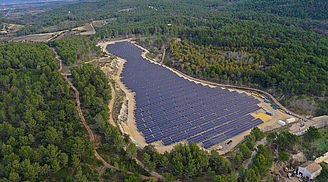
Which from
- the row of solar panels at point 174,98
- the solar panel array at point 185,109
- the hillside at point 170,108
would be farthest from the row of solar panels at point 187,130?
the row of solar panels at point 174,98

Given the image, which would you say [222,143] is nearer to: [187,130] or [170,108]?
[187,130]

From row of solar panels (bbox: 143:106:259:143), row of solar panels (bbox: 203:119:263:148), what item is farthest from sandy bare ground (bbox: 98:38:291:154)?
row of solar panels (bbox: 143:106:259:143)

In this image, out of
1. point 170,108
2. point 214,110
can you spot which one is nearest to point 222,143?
point 214,110

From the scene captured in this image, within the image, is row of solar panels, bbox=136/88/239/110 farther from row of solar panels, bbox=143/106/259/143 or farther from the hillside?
row of solar panels, bbox=143/106/259/143

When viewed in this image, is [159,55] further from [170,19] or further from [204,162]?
[204,162]

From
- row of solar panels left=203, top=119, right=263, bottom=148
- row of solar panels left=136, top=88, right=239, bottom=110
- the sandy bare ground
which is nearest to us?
the sandy bare ground
